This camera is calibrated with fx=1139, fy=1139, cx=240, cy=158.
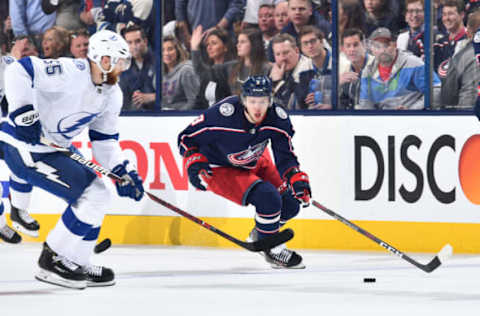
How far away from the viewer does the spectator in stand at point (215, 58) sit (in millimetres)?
7789

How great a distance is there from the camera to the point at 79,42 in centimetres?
803

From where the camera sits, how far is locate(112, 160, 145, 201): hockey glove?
5461mm

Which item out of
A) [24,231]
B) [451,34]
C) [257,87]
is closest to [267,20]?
[451,34]

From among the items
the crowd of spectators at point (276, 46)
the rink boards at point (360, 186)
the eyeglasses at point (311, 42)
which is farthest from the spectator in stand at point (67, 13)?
the eyeglasses at point (311, 42)

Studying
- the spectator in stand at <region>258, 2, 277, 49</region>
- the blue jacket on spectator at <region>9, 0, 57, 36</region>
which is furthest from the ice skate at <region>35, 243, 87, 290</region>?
the blue jacket on spectator at <region>9, 0, 57, 36</region>

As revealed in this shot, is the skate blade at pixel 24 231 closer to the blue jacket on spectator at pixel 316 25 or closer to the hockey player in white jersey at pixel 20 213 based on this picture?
the hockey player in white jersey at pixel 20 213

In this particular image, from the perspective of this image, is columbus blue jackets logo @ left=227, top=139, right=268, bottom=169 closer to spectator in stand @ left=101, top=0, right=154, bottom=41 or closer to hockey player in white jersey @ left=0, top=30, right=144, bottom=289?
hockey player in white jersey @ left=0, top=30, right=144, bottom=289

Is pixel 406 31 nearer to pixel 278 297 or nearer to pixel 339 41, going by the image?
pixel 339 41

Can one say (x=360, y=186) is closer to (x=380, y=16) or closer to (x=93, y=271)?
(x=380, y=16)

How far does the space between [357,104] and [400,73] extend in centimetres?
35

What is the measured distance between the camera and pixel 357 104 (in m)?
7.45

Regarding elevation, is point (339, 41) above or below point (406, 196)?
above

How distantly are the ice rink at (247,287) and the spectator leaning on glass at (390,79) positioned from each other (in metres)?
1.07

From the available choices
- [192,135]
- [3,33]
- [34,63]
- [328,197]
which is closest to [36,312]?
[34,63]
